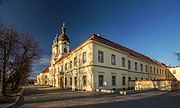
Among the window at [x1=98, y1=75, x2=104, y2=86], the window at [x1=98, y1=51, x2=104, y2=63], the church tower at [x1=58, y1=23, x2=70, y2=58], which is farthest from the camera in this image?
the church tower at [x1=58, y1=23, x2=70, y2=58]

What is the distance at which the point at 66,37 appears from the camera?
54.8m

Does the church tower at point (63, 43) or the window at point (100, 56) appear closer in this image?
the window at point (100, 56)

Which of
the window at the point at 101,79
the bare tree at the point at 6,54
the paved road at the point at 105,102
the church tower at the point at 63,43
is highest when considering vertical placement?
the church tower at the point at 63,43

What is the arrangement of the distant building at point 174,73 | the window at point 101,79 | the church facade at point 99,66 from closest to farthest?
the church facade at point 99,66 → the window at point 101,79 → the distant building at point 174,73

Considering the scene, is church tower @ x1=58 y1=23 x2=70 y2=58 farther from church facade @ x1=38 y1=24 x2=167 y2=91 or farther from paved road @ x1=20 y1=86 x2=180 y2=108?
paved road @ x1=20 y1=86 x2=180 y2=108

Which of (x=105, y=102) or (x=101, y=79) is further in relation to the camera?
(x=101, y=79)

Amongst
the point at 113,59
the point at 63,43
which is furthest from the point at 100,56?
the point at 63,43

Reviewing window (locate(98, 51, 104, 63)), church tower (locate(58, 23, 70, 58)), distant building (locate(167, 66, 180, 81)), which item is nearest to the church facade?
window (locate(98, 51, 104, 63))

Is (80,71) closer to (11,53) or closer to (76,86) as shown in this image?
(76,86)

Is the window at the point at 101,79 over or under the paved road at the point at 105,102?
over

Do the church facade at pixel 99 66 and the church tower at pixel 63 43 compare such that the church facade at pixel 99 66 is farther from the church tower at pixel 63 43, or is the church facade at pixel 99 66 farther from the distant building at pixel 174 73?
the distant building at pixel 174 73

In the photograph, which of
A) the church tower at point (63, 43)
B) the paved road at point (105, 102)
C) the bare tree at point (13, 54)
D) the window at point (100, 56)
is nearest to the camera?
the paved road at point (105, 102)

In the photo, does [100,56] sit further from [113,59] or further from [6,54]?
[6,54]

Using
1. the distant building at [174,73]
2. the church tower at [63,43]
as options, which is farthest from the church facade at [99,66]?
the distant building at [174,73]
